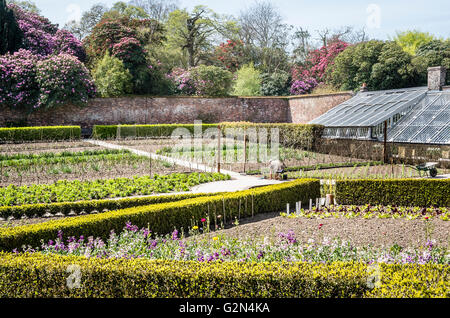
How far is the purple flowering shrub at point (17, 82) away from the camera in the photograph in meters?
21.5

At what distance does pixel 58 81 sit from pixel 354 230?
1927 cm

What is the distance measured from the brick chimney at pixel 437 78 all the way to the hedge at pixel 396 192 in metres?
8.72

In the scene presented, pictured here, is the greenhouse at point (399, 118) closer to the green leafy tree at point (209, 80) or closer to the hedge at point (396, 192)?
the hedge at point (396, 192)

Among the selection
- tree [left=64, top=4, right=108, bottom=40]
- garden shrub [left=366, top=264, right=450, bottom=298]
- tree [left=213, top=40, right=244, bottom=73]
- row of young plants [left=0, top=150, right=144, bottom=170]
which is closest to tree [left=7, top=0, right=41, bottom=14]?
tree [left=64, top=4, right=108, bottom=40]

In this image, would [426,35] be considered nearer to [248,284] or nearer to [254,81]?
[254,81]

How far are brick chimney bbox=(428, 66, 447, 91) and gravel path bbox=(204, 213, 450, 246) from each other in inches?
423

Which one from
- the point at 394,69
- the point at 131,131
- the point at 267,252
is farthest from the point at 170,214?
the point at 394,69

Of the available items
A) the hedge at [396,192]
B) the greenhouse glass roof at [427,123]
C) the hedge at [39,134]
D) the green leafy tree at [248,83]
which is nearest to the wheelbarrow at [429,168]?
the greenhouse glass roof at [427,123]

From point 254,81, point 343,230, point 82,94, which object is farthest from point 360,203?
point 254,81

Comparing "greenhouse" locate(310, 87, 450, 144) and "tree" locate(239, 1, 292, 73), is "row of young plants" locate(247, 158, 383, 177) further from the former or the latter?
"tree" locate(239, 1, 292, 73)

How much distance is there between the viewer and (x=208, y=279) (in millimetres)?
3686

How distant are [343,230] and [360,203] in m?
2.67

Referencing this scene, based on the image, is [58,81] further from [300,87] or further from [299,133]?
[300,87]

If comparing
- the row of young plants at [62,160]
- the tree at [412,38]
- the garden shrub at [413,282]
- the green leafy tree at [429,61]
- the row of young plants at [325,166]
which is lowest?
the row of young plants at [325,166]
